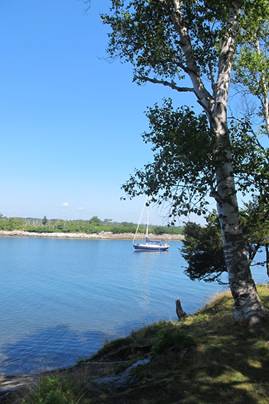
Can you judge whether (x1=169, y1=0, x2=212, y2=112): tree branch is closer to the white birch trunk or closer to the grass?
the white birch trunk

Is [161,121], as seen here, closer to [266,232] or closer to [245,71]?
[245,71]

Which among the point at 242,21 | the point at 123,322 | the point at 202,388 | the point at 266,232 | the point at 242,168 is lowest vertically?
the point at 123,322

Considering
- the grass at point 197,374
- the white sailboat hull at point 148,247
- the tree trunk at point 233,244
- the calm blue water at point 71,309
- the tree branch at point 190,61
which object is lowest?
the calm blue water at point 71,309

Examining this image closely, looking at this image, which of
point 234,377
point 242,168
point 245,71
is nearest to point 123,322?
point 245,71

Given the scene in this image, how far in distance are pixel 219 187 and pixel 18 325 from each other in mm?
27748

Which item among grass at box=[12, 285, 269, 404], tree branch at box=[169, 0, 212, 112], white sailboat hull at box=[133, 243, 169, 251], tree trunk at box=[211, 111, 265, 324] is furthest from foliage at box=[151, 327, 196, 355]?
white sailboat hull at box=[133, 243, 169, 251]

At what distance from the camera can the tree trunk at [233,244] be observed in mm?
10141

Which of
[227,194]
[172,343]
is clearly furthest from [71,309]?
[227,194]

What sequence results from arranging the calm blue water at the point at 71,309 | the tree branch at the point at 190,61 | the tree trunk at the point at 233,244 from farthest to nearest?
1. the calm blue water at the point at 71,309
2. the tree branch at the point at 190,61
3. the tree trunk at the point at 233,244

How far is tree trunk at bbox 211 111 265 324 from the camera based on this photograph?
1014 cm

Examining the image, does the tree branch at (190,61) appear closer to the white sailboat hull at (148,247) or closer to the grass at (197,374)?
the grass at (197,374)

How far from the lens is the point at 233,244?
1037 centimetres

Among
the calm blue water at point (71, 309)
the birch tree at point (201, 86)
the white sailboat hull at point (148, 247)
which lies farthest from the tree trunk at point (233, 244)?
the white sailboat hull at point (148, 247)

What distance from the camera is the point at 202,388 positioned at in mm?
7336
